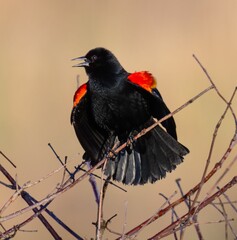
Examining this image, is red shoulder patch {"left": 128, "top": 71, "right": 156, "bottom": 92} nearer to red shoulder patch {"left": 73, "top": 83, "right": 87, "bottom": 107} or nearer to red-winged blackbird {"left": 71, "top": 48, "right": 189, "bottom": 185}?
red-winged blackbird {"left": 71, "top": 48, "right": 189, "bottom": 185}

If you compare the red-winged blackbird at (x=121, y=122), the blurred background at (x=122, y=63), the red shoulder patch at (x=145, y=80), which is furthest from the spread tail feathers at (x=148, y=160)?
the blurred background at (x=122, y=63)

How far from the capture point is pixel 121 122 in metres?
3.76

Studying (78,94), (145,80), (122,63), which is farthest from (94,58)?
(122,63)

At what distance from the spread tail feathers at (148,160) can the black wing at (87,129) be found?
123mm

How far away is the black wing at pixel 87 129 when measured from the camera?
370 centimetres

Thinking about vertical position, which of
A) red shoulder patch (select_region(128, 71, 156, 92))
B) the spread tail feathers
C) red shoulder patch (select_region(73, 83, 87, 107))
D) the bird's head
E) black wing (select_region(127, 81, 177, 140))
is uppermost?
the bird's head

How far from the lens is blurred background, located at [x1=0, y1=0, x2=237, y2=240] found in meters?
6.37

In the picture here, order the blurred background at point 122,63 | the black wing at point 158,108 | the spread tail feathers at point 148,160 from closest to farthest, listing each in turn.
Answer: the black wing at point 158,108
the spread tail feathers at point 148,160
the blurred background at point 122,63

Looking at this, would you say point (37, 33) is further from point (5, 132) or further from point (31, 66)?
point (5, 132)

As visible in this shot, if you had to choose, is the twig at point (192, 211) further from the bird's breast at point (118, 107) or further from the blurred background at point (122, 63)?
the blurred background at point (122, 63)

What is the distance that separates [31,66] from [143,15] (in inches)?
61.9

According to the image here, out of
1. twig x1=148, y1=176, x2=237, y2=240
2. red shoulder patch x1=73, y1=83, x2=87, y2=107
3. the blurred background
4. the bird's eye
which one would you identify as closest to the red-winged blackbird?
red shoulder patch x1=73, y1=83, x2=87, y2=107

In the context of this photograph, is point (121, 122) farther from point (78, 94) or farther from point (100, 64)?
point (100, 64)

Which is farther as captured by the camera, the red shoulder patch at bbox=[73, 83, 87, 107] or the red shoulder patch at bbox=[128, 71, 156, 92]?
the red shoulder patch at bbox=[73, 83, 87, 107]
